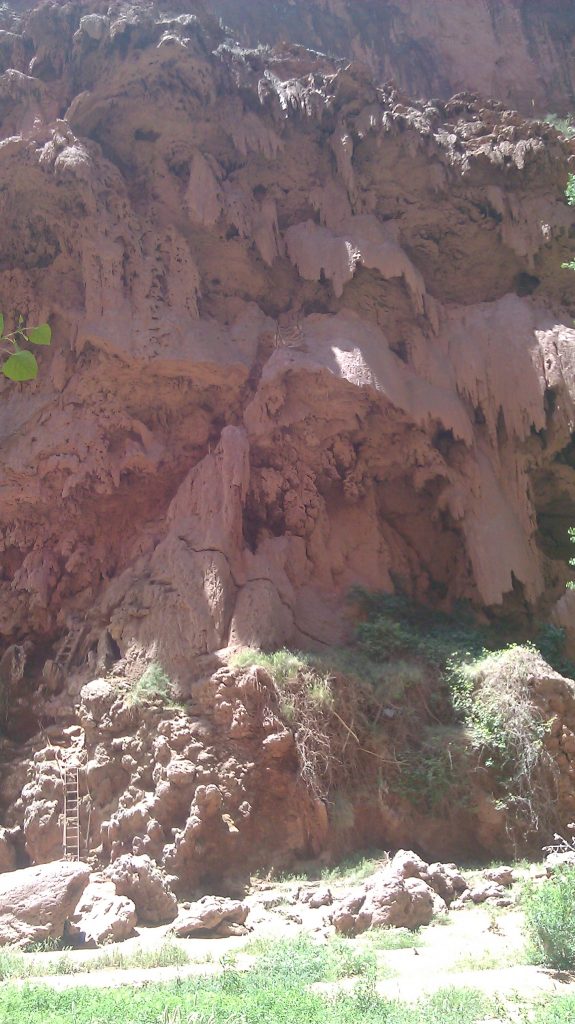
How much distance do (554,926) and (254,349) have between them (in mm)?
11421

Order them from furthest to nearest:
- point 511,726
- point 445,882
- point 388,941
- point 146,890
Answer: point 511,726 < point 146,890 < point 445,882 < point 388,941

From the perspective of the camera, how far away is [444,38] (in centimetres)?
2112

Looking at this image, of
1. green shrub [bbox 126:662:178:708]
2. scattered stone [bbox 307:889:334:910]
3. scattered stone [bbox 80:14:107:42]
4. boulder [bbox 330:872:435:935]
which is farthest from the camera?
scattered stone [bbox 80:14:107:42]

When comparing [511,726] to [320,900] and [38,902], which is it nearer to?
[320,900]

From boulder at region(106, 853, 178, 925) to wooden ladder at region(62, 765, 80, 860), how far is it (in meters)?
1.36

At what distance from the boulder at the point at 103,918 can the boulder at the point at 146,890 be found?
152 mm

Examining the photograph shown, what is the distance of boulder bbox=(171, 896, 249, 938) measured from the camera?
28.4 feet

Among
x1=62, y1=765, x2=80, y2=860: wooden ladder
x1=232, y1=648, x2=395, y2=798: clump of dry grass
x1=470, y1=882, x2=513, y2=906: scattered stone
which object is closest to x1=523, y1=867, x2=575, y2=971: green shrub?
x1=470, y1=882, x2=513, y2=906: scattered stone

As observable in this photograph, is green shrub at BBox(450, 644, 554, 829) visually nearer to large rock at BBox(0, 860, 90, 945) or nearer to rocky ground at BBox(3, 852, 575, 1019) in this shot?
rocky ground at BBox(3, 852, 575, 1019)

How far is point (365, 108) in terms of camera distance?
52.5ft

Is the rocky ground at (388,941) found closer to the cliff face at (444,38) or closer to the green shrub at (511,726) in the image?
the green shrub at (511,726)

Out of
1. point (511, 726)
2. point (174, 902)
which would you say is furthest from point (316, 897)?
point (511, 726)

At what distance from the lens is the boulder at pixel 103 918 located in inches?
340

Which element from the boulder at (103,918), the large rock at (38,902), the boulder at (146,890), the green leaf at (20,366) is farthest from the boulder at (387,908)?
the green leaf at (20,366)
